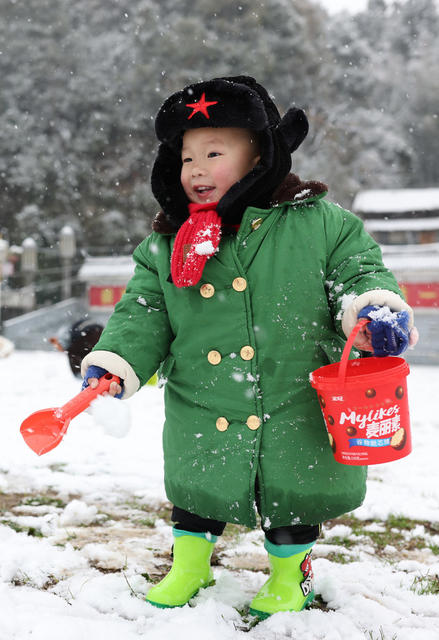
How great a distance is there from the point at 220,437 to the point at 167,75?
21280mm

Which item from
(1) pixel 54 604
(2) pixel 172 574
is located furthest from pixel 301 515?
(1) pixel 54 604

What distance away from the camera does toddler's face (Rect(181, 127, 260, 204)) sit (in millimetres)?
1978

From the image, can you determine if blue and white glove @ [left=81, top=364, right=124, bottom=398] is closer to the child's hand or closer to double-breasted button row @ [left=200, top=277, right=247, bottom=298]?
double-breasted button row @ [left=200, top=277, right=247, bottom=298]

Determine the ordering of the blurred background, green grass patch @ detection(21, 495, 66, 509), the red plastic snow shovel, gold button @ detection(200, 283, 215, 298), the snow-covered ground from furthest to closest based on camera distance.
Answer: the blurred background < green grass patch @ detection(21, 495, 66, 509) < gold button @ detection(200, 283, 215, 298) < the snow-covered ground < the red plastic snow shovel

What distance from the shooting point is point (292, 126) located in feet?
6.57

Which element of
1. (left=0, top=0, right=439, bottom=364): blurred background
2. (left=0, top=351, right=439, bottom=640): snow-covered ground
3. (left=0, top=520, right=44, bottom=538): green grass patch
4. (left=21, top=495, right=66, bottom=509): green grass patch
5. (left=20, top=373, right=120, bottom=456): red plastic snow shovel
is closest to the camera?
(left=20, top=373, right=120, bottom=456): red plastic snow shovel

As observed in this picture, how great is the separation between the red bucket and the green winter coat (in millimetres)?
190

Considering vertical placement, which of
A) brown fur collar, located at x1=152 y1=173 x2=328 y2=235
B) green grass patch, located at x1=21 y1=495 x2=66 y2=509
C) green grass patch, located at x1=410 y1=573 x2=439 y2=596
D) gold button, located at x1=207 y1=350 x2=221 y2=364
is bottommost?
green grass patch, located at x1=21 y1=495 x2=66 y2=509

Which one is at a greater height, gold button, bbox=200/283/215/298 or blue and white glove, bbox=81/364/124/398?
gold button, bbox=200/283/215/298

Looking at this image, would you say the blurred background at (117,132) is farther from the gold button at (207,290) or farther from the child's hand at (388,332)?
the child's hand at (388,332)

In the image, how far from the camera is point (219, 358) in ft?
6.16

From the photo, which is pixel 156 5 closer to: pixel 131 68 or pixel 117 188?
pixel 131 68

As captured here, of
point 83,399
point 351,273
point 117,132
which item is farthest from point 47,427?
point 117,132

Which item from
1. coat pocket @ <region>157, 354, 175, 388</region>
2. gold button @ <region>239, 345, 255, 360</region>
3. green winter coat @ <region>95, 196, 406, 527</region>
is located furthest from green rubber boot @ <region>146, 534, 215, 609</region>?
gold button @ <region>239, 345, 255, 360</region>
